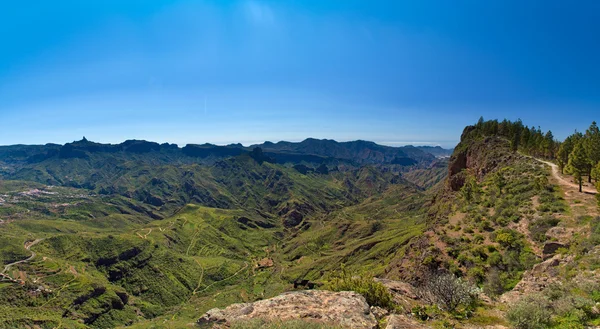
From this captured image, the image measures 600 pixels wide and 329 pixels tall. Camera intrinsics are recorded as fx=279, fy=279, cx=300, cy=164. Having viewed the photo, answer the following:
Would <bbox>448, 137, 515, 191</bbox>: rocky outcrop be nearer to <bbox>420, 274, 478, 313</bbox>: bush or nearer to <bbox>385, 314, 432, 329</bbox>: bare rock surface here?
<bbox>420, 274, 478, 313</bbox>: bush

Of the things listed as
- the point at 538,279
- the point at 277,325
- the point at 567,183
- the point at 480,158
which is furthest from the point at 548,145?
the point at 277,325

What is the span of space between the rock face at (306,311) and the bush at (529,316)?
27.8 feet

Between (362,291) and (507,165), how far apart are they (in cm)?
10010

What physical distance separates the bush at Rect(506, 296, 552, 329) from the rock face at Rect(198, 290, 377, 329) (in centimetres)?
846

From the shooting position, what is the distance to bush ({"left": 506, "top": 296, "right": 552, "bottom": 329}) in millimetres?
16188

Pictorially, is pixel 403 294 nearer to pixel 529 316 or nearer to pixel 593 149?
pixel 529 316

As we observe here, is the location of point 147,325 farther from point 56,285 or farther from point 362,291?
point 362,291

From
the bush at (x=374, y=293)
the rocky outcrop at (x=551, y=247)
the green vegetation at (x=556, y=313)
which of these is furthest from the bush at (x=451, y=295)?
the rocky outcrop at (x=551, y=247)

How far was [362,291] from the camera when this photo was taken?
927 inches

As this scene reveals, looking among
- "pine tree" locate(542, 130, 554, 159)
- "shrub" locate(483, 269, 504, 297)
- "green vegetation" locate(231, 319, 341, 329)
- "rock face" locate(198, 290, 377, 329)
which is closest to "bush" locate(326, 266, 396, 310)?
"rock face" locate(198, 290, 377, 329)

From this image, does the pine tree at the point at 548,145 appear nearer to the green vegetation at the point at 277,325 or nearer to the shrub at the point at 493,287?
the shrub at the point at 493,287

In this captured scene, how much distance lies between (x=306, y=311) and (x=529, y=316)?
1352cm

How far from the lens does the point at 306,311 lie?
61.5 feet

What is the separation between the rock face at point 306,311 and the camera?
57.9ft
